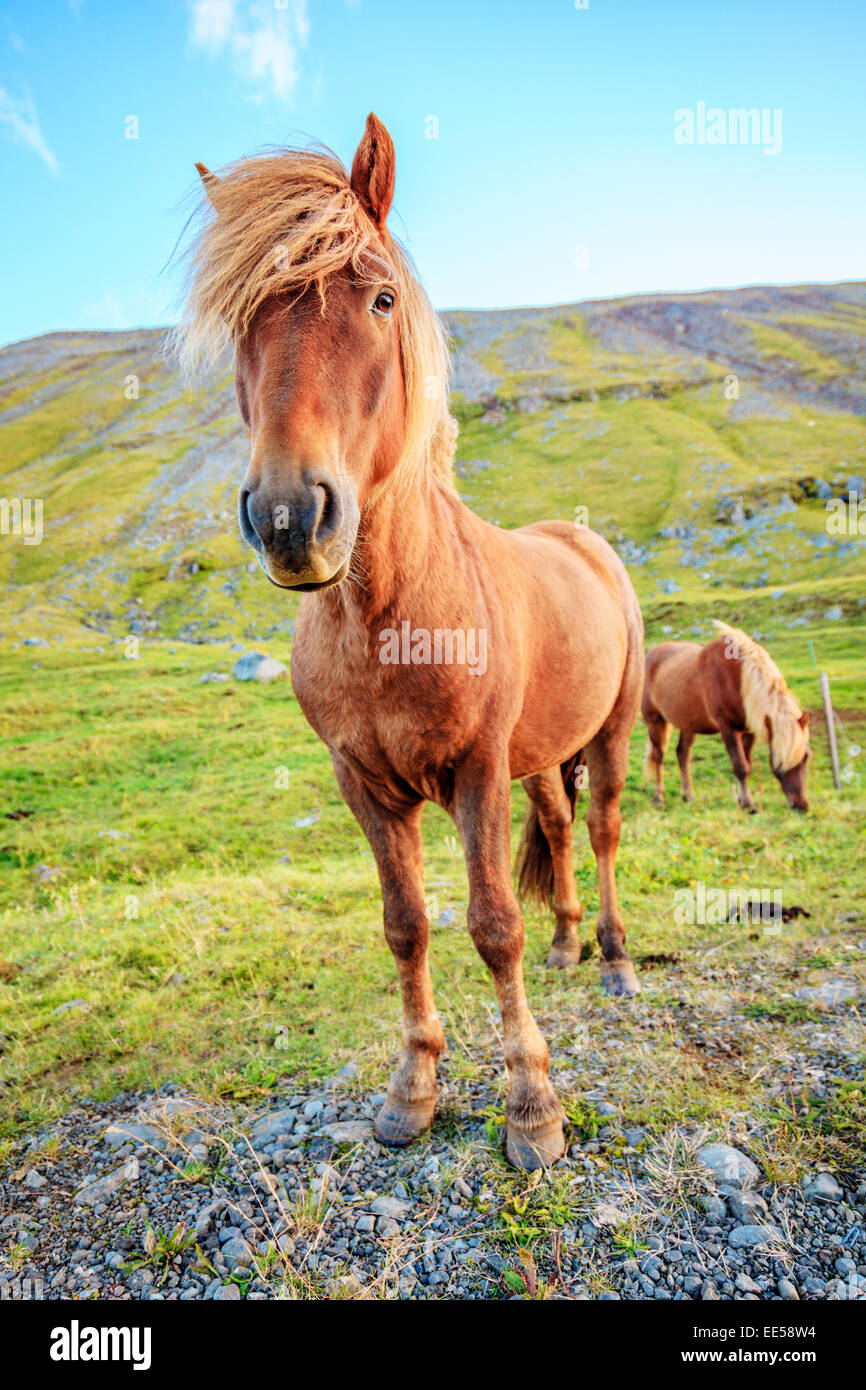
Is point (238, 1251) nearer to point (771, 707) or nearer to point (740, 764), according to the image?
point (771, 707)

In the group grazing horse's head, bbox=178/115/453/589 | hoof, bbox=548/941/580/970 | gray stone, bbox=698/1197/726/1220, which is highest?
grazing horse's head, bbox=178/115/453/589

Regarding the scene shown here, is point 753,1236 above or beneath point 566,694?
beneath

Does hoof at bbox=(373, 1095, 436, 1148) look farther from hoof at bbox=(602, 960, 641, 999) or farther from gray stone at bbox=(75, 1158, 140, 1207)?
hoof at bbox=(602, 960, 641, 999)

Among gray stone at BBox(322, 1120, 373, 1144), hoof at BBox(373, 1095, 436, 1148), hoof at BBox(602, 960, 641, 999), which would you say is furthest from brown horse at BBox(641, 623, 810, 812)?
gray stone at BBox(322, 1120, 373, 1144)

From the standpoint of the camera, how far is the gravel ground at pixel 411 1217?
249 centimetres

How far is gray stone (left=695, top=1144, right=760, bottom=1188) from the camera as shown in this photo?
2844 mm

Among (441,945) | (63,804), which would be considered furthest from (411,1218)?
(63,804)

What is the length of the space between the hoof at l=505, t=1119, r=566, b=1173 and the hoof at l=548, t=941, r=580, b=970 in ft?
7.19

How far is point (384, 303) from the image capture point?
2.68 m

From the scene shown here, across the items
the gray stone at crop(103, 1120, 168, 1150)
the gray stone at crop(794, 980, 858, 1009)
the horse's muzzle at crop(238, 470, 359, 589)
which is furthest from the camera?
A: the gray stone at crop(794, 980, 858, 1009)

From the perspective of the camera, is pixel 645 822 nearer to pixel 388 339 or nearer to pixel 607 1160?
pixel 607 1160

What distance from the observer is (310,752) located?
14539 mm

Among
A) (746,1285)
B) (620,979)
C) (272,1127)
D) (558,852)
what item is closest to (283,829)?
(558,852)

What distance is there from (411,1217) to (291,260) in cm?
359
